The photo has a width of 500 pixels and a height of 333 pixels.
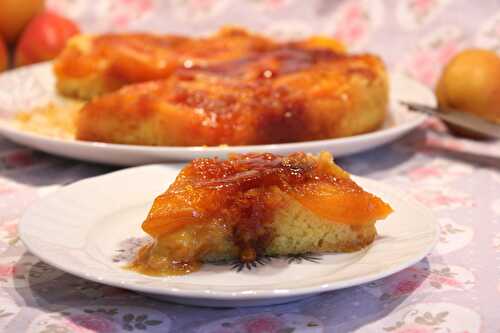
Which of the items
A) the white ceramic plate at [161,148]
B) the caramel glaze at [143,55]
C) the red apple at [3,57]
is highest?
the caramel glaze at [143,55]

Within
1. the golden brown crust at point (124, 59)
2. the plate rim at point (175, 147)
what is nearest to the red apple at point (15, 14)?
the golden brown crust at point (124, 59)

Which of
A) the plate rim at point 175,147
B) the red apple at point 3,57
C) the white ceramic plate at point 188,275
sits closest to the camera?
the white ceramic plate at point 188,275

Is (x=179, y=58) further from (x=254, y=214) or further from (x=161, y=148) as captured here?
(x=254, y=214)

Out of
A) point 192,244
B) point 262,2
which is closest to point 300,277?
point 192,244

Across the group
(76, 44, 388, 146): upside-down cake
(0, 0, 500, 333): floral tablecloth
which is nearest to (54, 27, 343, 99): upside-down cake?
(76, 44, 388, 146): upside-down cake

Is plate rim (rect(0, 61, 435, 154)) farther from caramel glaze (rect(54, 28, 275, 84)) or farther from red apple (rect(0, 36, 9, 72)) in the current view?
red apple (rect(0, 36, 9, 72))

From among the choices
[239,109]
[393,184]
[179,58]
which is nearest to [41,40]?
[179,58]

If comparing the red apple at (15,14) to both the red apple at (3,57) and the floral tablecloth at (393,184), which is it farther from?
the floral tablecloth at (393,184)
